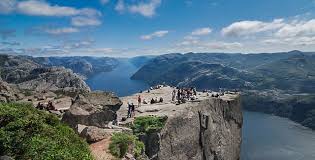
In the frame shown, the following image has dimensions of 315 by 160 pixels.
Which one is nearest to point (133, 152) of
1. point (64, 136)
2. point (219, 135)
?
point (64, 136)

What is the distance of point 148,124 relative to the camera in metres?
47.6

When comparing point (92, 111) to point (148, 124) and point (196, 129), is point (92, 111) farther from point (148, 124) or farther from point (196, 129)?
point (196, 129)

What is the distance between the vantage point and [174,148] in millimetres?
50969

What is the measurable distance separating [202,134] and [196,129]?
7.92 ft

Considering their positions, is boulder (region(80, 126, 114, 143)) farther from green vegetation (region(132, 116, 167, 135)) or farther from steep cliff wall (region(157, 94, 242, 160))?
steep cliff wall (region(157, 94, 242, 160))

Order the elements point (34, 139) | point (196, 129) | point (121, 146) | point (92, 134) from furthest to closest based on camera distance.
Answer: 1. point (196, 129)
2. point (92, 134)
3. point (121, 146)
4. point (34, 139)

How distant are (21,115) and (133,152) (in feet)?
36.9

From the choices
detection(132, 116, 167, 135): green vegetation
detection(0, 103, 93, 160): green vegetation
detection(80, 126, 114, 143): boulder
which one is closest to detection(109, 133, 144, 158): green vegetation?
detection(80, 126, 114, 143): boulder

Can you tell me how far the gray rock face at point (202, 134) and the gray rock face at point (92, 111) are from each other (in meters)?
5.92

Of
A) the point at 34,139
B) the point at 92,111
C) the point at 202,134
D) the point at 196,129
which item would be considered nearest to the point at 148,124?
the point at 92,111

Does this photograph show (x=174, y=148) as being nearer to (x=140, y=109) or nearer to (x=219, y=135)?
(x=140, y=109)

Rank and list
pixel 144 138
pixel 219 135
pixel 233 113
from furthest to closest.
A: 1. pixel 233 113
2. pixel 219 135
3. pixel 144 138

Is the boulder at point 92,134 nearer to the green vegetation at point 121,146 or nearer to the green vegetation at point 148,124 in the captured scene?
the green vegetation at point 121,146

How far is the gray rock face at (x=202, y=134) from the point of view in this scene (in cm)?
4847
